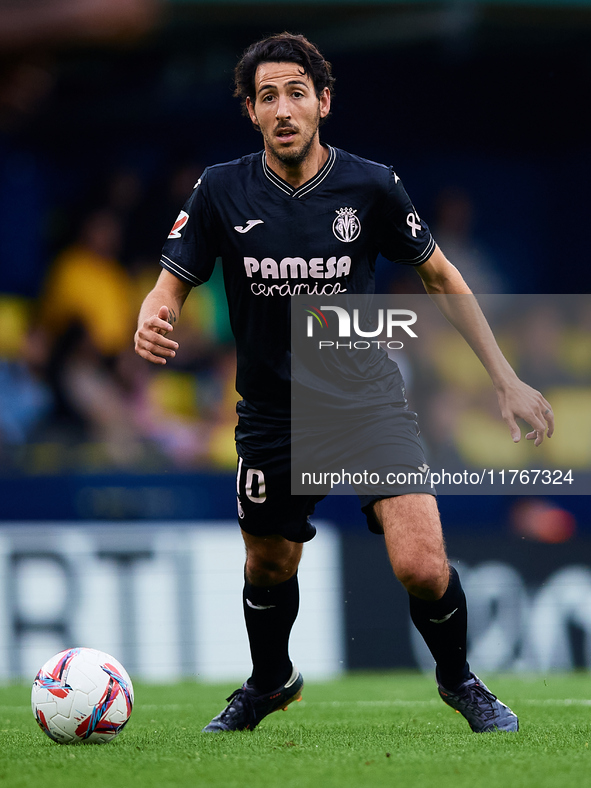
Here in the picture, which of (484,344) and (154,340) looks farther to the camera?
(484,344)

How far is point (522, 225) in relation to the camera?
12.1 m

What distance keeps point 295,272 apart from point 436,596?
1335mm

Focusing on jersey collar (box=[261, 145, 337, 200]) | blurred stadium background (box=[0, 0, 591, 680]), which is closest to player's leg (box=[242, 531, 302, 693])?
jersey collar (box=[261, 145, 337, 200])

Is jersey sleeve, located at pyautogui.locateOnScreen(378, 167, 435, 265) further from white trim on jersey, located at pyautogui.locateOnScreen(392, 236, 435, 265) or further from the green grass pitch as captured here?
the green grass pitch

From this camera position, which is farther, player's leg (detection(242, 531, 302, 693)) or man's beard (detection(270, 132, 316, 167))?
player's leg (detection(242, 531, 302, 693))

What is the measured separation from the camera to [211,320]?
10.9 metres

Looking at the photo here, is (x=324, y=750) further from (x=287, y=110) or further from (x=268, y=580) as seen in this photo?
(x=287, y=110)

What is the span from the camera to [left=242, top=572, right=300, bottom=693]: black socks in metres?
4.73

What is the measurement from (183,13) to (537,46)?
3827 mm

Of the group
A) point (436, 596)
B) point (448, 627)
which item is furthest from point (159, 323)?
point (448, 627)

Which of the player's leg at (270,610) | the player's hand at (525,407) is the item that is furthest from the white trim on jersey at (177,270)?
the player's hand at (525,407)

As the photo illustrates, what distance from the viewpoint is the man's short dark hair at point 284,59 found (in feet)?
14.4

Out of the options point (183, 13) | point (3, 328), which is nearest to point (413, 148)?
point (183, 13)

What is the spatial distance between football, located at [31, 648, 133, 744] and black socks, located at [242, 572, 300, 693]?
67 cm
